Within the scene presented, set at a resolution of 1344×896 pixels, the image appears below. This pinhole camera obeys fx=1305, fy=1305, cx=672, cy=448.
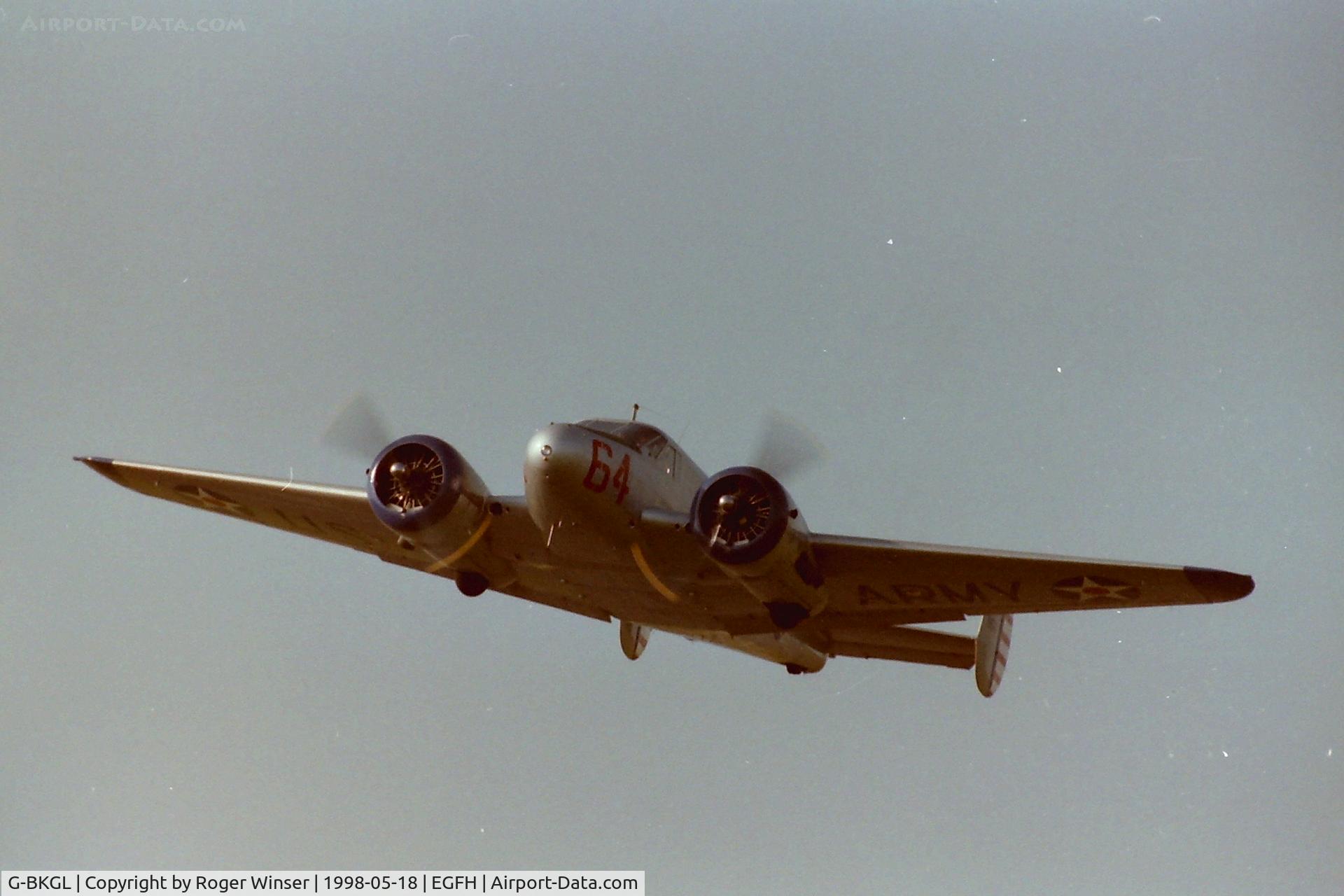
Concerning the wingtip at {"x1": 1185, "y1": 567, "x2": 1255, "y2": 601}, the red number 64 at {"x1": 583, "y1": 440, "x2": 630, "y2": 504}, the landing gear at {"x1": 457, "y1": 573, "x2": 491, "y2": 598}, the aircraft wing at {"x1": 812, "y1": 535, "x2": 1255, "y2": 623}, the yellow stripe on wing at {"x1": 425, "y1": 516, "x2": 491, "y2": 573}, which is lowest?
the wingtip at {"x1": 1185, "y1": 567, "x2": 1255, "y2": 601}

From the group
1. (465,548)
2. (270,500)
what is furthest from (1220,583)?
(270,500)

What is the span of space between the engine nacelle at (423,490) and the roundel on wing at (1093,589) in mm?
7945

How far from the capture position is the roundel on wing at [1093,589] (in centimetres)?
1666

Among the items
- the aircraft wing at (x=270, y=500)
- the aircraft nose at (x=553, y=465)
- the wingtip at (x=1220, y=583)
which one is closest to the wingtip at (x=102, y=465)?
the aircraft wing at (x=270, y=500)

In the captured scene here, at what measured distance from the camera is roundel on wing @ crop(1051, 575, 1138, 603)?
16.7m

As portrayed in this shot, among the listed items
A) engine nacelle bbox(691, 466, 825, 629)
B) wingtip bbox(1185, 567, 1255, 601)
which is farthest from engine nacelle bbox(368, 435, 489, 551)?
wingtip bbox(1185, 567, 1255, 601)

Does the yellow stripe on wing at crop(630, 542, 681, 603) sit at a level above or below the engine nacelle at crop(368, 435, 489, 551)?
below

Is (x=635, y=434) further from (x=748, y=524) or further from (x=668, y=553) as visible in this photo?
(x=748, y=524)

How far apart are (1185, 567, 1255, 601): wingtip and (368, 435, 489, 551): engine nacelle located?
9.32 metres

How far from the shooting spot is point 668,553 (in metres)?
17.8

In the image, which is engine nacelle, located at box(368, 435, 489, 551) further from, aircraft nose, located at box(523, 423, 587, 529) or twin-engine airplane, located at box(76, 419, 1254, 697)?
aircraft nose, located at box(523, 423, 587, 529)

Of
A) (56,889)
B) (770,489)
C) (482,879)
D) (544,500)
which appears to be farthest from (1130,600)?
(56,889)

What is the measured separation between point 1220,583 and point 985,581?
2997 millimetres

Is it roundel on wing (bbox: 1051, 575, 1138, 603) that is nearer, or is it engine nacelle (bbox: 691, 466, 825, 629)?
engine nacelle (bbox: 691, 466, 825, 629)
